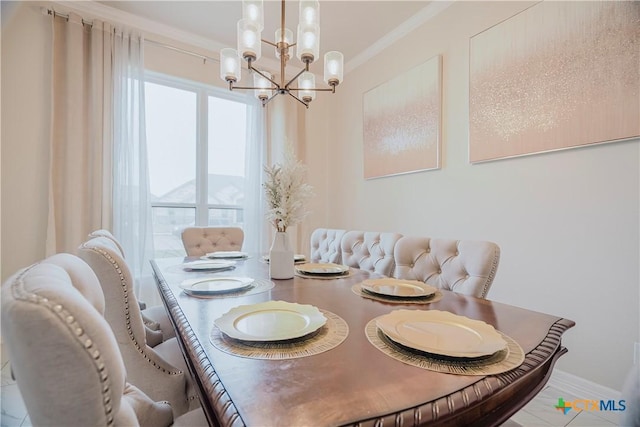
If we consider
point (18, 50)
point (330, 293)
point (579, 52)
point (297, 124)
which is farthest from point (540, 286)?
point (18, 50)

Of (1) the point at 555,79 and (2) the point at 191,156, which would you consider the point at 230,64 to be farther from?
(1) the point at 555,79

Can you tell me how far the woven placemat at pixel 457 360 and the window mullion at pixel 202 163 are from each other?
3024 mm

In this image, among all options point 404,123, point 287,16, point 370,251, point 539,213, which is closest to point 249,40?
point 370,251

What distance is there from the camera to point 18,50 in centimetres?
241

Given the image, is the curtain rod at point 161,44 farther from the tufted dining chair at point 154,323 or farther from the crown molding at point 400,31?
the tufted dining chair at point 154,323

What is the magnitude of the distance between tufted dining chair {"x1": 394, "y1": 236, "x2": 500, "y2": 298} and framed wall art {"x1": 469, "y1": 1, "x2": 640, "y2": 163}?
1117 mm

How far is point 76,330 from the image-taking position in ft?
1.24

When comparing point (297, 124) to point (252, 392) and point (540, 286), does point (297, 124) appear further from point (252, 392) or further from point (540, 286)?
point (252, 392)

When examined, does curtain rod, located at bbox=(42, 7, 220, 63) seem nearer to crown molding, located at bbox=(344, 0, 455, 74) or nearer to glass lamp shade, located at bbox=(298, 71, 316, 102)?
crown molding, located at bbox=(344, 0, 455, 74)

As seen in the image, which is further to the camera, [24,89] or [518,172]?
[24,89]

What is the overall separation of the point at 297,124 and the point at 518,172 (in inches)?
101

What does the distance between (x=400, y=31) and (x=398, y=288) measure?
281 cm

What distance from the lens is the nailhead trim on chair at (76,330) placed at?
372 mm

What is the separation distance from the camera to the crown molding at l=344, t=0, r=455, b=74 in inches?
103
